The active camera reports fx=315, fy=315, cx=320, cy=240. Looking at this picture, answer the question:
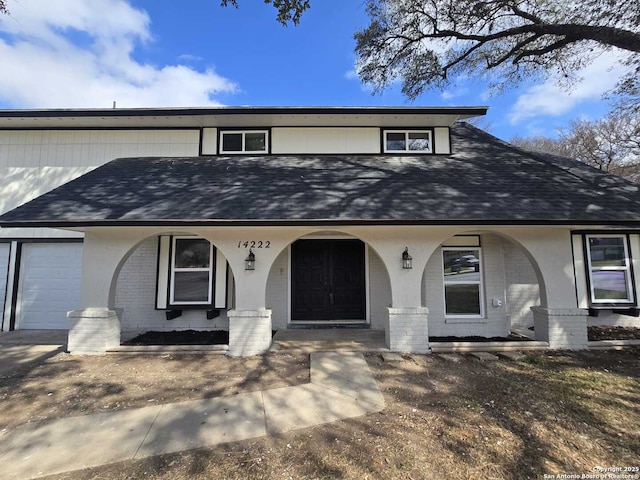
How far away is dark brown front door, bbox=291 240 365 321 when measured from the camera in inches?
347

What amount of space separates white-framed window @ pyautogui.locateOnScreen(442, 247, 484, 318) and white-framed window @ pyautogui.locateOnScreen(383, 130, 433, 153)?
3234 mm

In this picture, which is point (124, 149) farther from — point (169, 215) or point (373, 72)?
point (373, 72)

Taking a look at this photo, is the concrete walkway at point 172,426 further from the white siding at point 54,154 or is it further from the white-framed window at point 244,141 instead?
the white siding at point 54,154

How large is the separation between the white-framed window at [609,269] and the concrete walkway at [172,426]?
6.86 m

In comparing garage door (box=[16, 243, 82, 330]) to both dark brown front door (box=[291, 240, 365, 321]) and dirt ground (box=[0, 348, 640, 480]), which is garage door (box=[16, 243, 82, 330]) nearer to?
dirt ground (box=[0, 348, 640, 480])

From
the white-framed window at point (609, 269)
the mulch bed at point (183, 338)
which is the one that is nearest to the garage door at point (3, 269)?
the mulch bed at point (183, 338)

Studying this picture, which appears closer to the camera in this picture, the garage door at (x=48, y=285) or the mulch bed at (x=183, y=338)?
the mulch bed at (x=183, y=338)

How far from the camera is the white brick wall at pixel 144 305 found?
8375 millimetres

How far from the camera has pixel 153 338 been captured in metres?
7.64

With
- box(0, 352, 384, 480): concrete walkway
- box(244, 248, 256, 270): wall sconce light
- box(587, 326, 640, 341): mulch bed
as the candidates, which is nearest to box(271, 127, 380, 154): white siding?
box(244, 248, 256, 270): wall sconce light

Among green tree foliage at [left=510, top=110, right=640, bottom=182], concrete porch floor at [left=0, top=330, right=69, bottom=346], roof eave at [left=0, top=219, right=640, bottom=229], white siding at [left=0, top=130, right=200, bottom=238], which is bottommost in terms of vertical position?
concrete porch floor at [left=0, top=330, right=69, bottom=346]

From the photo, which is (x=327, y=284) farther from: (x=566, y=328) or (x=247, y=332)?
(x=566, y=328)

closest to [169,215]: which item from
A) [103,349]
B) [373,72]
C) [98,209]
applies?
[98,209]

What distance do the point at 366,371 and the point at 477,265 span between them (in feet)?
14.6
